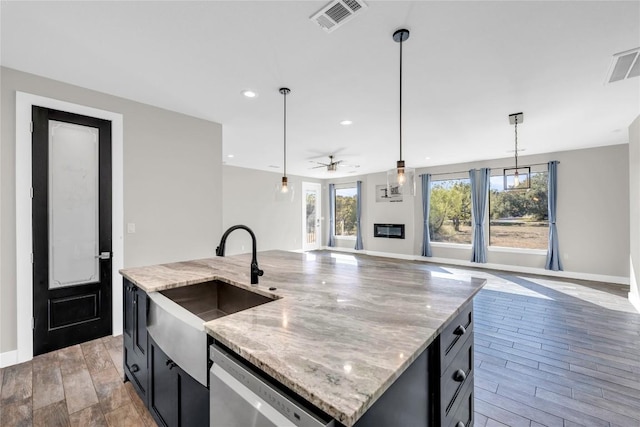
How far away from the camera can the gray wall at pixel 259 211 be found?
7.13 metres

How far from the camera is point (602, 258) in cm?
528

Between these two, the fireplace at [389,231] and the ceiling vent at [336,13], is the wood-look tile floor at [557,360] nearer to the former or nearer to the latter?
the ceiling vent at [336,13]

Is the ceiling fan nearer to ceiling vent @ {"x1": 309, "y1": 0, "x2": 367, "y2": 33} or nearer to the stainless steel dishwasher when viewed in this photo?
ceiling vent @ {"x1": 309, "y1": 0, "x2": 367, "y2": 33}

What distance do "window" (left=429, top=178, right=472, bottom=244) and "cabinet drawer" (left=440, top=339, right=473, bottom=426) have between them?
20.3 feet

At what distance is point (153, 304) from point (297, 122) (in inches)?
116

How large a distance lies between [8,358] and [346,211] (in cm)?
818

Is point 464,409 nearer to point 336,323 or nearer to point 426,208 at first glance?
point 336,323

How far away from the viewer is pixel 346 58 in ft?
7.50

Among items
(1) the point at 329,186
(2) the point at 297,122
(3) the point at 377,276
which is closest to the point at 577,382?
(3) the point at 377,276

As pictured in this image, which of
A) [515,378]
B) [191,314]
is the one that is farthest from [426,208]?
[191,314]

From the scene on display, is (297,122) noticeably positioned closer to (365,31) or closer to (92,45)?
(365,31)

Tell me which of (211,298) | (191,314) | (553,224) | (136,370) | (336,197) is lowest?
(136,370)

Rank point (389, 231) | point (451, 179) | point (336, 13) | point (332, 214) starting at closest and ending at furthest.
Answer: point (336, 13) → point (451, 179) → point (389, 231) → point (332, 214)

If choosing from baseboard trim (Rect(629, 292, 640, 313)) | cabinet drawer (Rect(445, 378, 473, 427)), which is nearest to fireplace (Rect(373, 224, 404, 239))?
baseboard trim (Rect(629, 292, 640, 313))
